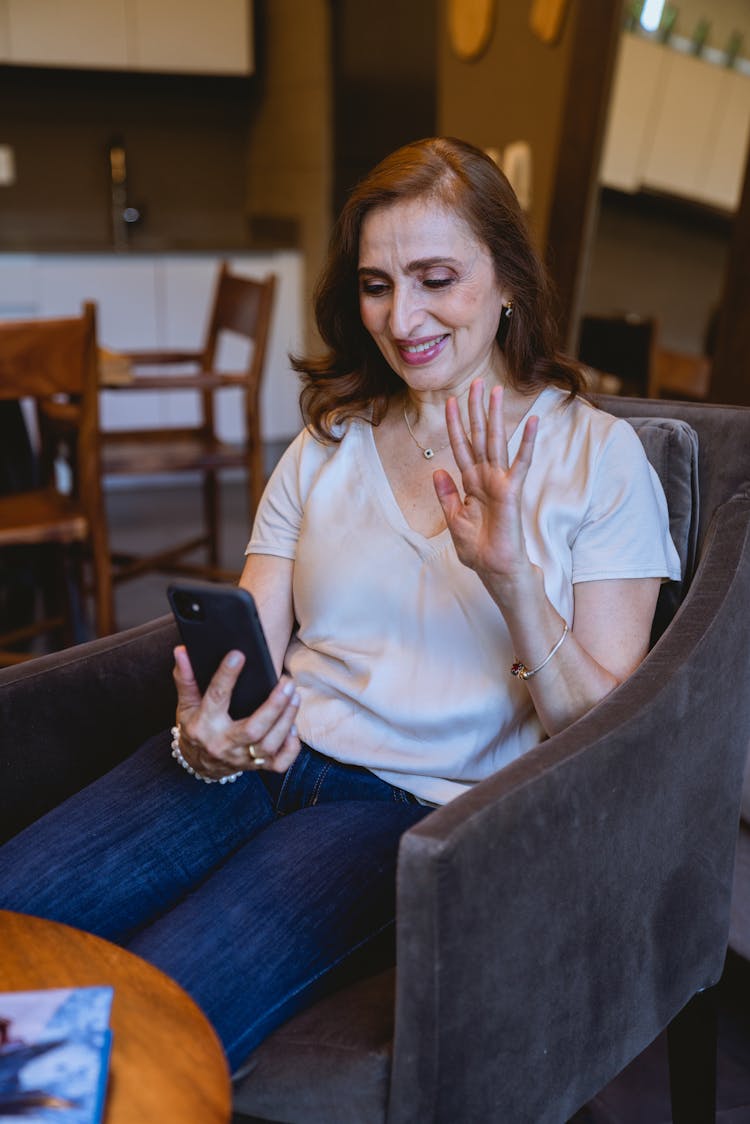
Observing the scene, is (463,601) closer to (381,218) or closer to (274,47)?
(381,218)

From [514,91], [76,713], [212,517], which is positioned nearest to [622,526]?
[76,713]

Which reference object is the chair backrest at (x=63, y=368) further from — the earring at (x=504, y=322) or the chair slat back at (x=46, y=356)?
the earring at (x=504, y=322)

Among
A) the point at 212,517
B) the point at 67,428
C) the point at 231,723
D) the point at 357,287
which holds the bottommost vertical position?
the point at 212,517

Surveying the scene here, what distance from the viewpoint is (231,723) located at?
1078 millimetres

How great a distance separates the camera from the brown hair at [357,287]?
1255 millimetres

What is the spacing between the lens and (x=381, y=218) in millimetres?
1268

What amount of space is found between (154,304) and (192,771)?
152 inches

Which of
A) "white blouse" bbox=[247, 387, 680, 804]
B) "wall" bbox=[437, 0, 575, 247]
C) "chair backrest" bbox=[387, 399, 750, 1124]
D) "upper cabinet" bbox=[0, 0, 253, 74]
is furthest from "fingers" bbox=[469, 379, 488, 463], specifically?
"upper cabinet" bbox=[0, 0, 253, 74]

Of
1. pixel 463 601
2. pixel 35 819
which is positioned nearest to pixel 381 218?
pixel 463 601

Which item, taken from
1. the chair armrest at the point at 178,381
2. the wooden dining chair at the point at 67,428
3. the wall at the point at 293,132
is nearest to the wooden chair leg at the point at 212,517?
the chair armrest at the point at 178,381

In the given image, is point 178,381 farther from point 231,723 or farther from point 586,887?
point 586,887

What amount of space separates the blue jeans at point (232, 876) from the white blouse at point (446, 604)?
6cm

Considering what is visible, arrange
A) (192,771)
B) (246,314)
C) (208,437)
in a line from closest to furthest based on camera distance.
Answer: (192,771)
(246,314)
(208,437)

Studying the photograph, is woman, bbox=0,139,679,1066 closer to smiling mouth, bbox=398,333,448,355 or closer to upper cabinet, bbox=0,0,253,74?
smiling mouth, bbox=398,333,448,355
